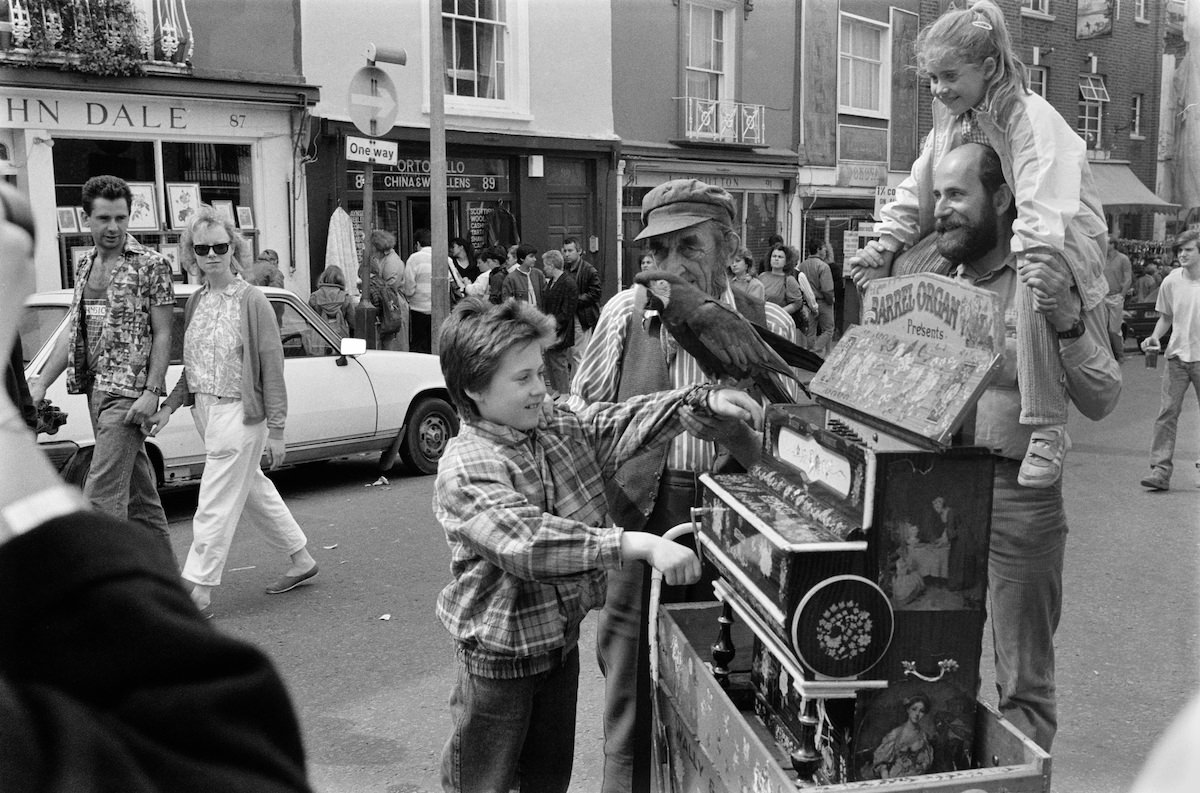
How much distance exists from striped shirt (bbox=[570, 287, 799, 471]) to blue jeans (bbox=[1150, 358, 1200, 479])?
6.05m

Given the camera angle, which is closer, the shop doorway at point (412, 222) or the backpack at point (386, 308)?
the backpack at point (386, 308)

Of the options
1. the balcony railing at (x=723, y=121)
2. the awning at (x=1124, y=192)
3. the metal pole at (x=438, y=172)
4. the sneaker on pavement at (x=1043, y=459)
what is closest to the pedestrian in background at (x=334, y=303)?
the metal pole at (x=438, y=172)

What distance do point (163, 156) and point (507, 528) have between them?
11.9m

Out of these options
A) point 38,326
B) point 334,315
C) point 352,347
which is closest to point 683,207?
point 352,347

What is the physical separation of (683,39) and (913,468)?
18580mm

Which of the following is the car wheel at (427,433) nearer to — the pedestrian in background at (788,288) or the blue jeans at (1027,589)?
the pedestrian in background at (788,288)

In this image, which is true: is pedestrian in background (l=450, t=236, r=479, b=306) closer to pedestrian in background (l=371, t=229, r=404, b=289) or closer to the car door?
pedestrian in background (l=371, t=229, r=404, b=289)

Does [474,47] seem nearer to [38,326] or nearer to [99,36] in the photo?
[99,36]

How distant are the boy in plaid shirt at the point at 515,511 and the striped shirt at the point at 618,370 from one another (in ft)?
1.21

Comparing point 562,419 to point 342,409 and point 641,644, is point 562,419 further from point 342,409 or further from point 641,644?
point 342,409

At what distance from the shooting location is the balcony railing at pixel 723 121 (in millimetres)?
19578

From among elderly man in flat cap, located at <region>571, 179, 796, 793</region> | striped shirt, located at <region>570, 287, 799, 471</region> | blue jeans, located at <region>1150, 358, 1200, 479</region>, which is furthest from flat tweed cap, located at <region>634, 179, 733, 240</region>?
blue jeans, located at <region>1150, 358, 1200, 479</region>

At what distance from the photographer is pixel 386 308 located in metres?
13.2

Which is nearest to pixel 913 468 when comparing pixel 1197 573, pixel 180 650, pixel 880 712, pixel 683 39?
pixel 880 712
